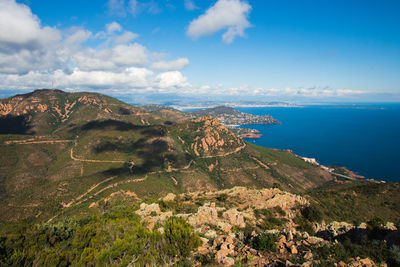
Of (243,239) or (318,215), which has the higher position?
(243,239)

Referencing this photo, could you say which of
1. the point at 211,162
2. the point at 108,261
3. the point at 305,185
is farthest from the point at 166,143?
the point at 108,261

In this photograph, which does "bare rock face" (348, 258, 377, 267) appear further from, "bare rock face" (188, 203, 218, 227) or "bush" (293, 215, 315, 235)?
"bush" (293, 215, 315, 235)

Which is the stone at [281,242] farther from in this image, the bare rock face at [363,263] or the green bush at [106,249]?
the green bush at [106,249]

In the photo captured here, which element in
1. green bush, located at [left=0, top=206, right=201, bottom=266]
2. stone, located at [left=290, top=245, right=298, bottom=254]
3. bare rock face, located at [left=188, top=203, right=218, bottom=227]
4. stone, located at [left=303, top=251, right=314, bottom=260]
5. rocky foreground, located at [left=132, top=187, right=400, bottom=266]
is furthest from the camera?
bare rock face, located at [left=188, top=203, right=218, bottom=227]

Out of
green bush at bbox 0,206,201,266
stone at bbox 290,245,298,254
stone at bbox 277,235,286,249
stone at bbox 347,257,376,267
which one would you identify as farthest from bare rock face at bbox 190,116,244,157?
stone at bbox 347,257,376,267

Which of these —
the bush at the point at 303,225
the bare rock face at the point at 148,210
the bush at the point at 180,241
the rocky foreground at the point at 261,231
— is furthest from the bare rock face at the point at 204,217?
the bush at the point at 303,225

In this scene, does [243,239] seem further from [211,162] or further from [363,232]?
[211,162]
